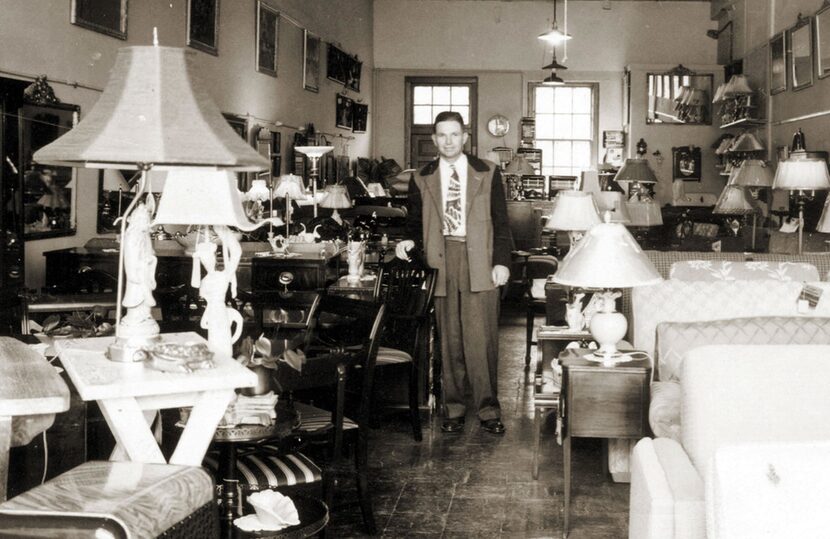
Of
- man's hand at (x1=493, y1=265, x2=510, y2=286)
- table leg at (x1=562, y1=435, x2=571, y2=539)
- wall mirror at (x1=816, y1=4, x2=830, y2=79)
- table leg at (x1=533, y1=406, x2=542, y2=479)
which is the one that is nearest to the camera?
table leg at (x1=562, y1=435, x2=571, y2=539)

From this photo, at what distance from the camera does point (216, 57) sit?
366 inches

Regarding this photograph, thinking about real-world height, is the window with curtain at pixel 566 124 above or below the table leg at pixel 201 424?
above

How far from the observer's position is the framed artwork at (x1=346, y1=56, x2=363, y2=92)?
48.5ft

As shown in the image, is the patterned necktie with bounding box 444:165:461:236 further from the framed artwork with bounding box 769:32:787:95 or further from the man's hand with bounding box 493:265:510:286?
the framed artwork with bounding box 769:32:787:95

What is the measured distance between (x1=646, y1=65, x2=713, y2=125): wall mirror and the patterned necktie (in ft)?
36.1

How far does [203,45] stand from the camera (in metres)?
8.96

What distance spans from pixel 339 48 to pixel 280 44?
299 centimetres

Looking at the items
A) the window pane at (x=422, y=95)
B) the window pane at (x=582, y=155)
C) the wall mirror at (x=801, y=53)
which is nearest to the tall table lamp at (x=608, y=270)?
the wall mirror at (x=801, y=53)

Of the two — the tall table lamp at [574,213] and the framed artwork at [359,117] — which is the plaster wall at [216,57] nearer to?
the framed artwork at [359,117]

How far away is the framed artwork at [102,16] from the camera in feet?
22.3

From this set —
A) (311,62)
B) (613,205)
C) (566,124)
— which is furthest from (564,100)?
(613,205)

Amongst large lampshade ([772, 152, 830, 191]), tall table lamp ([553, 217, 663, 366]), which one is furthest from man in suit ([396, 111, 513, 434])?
large lampshade ([772, 152, 830, 191])

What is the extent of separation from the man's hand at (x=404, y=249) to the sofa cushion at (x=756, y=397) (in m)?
3.18

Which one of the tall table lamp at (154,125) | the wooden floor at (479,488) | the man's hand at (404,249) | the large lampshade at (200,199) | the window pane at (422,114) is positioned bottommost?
the wooden floor at (479,488)
